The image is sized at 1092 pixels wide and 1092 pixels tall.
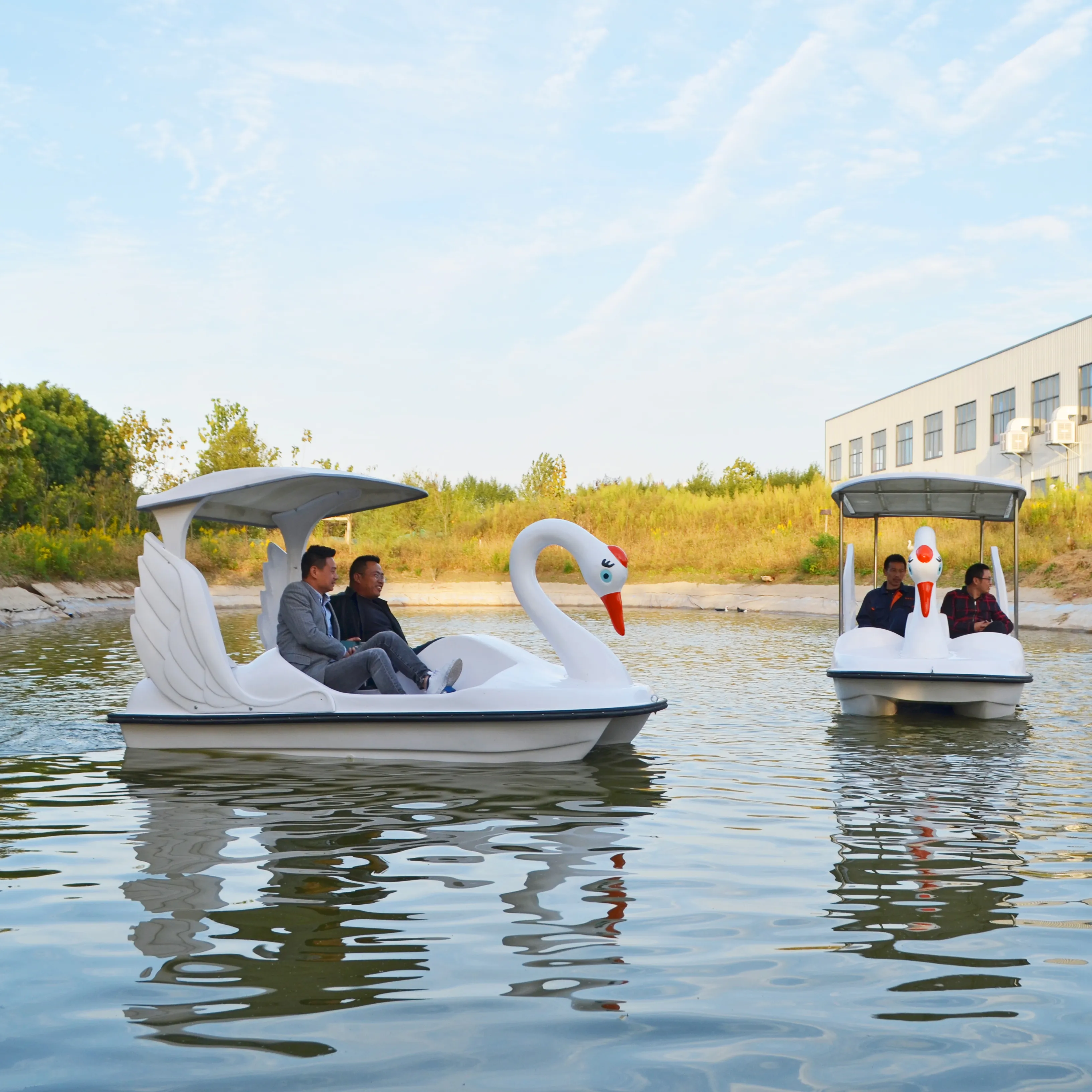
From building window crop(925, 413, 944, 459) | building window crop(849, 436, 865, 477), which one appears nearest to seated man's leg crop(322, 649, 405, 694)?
building window crop(925, 413, 944, 459)

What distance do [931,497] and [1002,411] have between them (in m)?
30.9

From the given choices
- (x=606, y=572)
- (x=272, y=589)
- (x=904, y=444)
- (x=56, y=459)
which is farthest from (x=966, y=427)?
(x=606, y=572)

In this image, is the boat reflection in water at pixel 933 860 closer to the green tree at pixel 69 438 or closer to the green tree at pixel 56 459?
the green tree at pixel 56 459

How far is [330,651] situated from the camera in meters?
7.80

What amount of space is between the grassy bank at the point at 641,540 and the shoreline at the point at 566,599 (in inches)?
33.1

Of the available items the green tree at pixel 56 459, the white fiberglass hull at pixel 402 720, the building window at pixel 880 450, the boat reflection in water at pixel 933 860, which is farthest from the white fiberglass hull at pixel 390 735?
the building window at pixel 880 450

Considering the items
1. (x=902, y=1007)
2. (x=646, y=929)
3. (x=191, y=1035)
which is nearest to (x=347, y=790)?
(x=646, y=929)

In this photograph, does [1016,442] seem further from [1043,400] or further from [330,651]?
[330,651]

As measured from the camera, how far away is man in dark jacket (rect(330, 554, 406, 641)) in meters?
8.81

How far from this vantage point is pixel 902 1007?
3.50 m

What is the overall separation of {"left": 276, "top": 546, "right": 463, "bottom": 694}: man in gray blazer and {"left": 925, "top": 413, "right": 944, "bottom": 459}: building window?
39.6 m

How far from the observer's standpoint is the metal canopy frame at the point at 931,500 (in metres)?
10.6

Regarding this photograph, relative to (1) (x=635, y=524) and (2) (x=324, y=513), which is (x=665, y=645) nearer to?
(2) (x=324, y=513)

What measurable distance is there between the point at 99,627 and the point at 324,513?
12.3m
